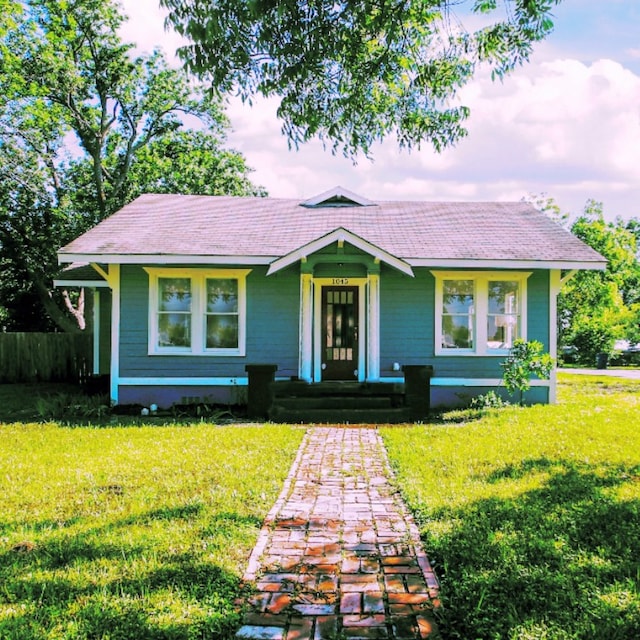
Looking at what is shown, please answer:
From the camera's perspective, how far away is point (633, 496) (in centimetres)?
577

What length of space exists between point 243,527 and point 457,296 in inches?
373

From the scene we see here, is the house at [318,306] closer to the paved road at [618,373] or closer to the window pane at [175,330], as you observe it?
the window pane at [175,330]

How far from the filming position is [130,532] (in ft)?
15.8

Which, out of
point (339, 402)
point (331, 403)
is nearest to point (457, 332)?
point (339, 402)

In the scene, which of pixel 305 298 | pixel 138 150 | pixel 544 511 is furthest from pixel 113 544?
pixel 138 150

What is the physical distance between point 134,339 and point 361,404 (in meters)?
5.03

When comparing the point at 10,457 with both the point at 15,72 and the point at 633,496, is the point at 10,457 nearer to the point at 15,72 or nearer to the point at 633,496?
the point at 633,496

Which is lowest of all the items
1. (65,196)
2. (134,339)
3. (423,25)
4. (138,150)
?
(134,339)

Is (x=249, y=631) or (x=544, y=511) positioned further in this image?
(x=544, y=511)

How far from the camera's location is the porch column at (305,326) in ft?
41.5

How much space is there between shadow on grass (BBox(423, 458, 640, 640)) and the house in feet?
22.6

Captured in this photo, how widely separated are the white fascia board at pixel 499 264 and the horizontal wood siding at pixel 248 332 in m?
2.76

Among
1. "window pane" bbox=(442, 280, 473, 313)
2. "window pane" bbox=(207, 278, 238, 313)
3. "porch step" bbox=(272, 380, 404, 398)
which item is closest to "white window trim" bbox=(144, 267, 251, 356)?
"window pane" bbox=(207, 278, 238, 313)

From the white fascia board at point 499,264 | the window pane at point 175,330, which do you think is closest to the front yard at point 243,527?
the window pane at point 175,330
